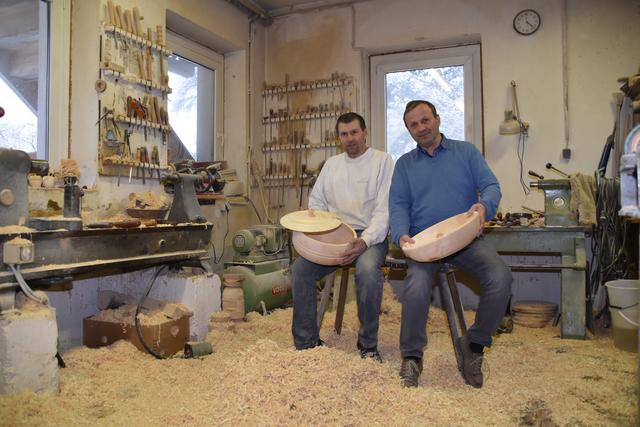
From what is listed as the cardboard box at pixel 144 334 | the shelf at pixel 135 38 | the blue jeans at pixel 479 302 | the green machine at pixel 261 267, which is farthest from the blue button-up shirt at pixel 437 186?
the shelf at pixel 135 38

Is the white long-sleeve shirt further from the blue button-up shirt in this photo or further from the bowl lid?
the bowl lid

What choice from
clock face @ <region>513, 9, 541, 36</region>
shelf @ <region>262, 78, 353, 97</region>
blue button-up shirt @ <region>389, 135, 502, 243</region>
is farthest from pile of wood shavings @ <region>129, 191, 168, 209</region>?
clock face @ <region>513, 9, 541, 36</region>

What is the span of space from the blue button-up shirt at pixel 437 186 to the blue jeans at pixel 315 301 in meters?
0.18

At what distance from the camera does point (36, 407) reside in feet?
6.34

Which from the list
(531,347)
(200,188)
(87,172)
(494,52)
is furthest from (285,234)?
(494,52)

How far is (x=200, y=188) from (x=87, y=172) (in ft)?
2.36

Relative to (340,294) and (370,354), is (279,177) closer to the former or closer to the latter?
(340,294)

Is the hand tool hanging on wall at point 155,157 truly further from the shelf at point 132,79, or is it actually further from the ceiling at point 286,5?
the ceiling at point 286,5

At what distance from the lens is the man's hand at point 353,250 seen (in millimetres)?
2518

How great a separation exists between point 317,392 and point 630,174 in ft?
4.36

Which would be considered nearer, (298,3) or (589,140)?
(589,140)

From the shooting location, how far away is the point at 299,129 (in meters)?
5.04

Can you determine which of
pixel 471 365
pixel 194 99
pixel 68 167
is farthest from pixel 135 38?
pixel 471 365

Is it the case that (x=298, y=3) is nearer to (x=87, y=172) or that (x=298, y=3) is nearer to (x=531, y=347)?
(x=87, y=172)
